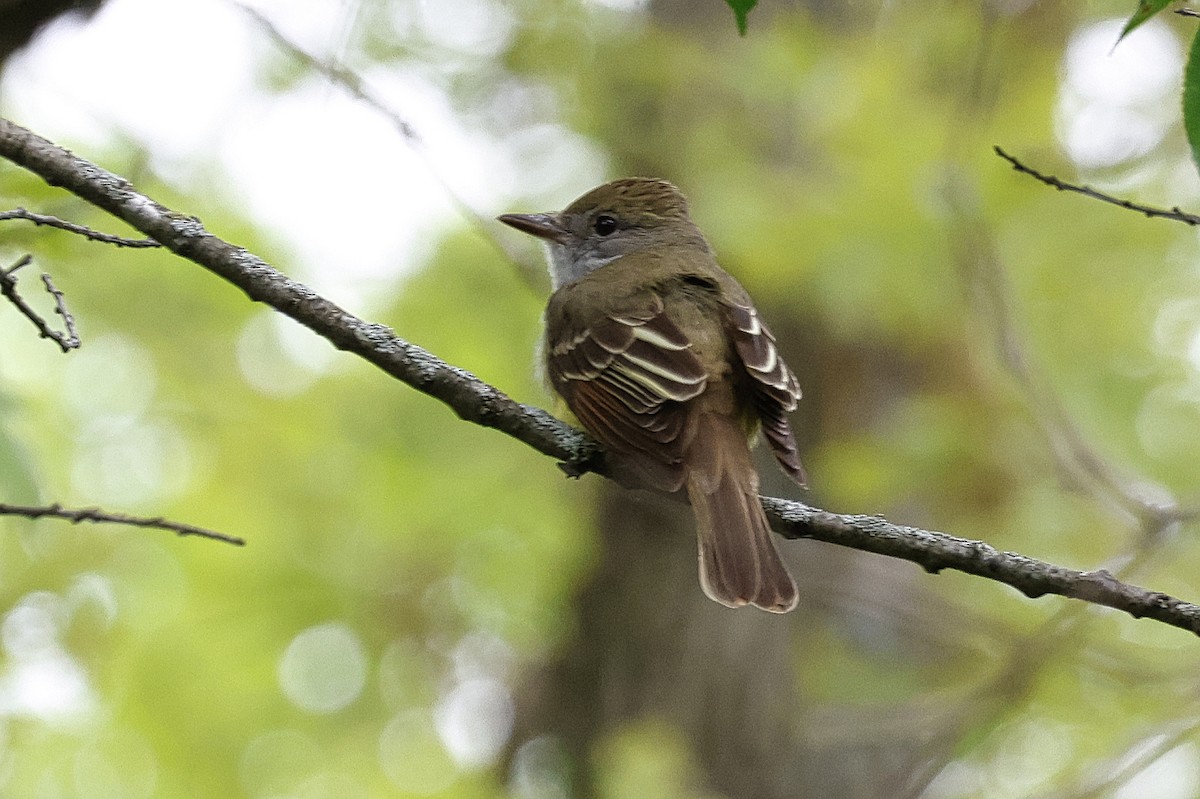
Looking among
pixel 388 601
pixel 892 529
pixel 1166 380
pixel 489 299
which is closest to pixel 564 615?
pixel 388 601

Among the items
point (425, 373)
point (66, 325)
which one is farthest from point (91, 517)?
point (425, 373)

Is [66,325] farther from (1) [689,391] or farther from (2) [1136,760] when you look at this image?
(2) [1136,760]

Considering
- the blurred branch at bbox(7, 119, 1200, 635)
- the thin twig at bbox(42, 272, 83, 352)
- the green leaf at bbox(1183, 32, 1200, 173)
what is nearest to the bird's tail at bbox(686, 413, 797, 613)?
the blurred branch at bbox(7, 119, 1200, 635)

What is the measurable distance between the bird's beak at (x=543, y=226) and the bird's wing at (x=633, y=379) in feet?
3.48

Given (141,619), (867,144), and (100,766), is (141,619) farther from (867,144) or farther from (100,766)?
(867,144)

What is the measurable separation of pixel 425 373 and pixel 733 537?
3.44 ft

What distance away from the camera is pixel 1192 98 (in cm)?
223

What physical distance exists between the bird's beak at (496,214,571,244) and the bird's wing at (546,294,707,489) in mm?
1062

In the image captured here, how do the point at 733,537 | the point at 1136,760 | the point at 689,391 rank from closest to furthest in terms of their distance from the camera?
the point at 733,537 → the point at 689,391 → the point at 1136,760

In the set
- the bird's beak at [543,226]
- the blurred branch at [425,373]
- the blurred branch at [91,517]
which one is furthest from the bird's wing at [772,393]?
the blurred branch at [91,517]

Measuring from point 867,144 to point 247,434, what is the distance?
4383mm

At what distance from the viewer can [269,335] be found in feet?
29.6

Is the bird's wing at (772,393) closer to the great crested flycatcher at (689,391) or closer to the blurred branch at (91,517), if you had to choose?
the great crested flycatcher at (689,391)

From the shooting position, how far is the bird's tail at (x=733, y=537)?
11.6ft
